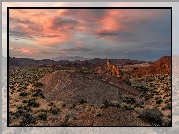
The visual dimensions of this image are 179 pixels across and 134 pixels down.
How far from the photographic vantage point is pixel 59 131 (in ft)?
38.0

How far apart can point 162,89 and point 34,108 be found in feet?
17.5

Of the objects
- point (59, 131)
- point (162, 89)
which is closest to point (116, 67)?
point (162, 89)

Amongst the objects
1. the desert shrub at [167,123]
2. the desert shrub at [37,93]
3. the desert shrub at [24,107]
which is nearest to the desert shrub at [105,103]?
the desert shrub at [167,123]

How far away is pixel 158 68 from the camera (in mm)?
12547

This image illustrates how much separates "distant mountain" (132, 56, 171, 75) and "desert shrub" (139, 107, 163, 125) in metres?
1.73

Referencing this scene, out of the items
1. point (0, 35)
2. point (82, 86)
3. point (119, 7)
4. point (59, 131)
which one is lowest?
point (59, 131)

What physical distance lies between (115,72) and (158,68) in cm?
192

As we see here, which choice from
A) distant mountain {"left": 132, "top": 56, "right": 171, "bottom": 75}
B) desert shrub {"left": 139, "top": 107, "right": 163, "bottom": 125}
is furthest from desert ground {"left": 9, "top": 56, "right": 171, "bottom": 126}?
distant mountain {"left": 132, "top": 56, "right": 171, "bottom": 75}

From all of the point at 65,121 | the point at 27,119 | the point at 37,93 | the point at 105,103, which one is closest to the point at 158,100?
the point at 105,103

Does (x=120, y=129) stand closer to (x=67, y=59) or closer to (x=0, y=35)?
(x=67, y=59)

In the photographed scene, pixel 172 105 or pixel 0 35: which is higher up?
pixel 0 35

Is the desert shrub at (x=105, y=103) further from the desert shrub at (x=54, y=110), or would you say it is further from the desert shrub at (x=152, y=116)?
the desert shrub at (x=54, y=110)

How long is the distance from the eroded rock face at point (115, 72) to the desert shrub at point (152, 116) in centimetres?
176

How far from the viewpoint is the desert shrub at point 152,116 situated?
1165cm
